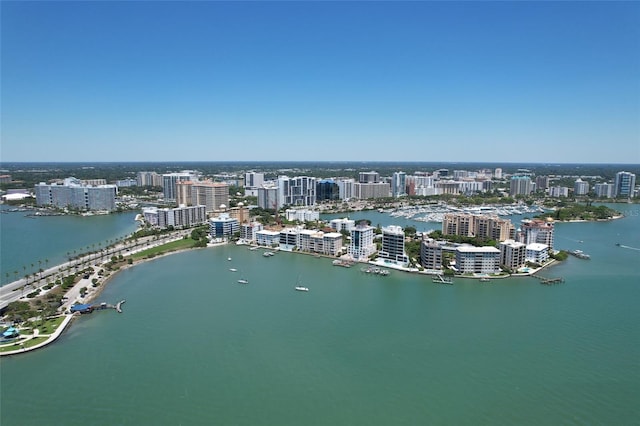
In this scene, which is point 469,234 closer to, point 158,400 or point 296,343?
point 296,343

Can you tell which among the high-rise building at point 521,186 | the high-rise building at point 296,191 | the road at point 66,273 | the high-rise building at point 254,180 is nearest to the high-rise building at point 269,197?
the high-rise building at point 296,191

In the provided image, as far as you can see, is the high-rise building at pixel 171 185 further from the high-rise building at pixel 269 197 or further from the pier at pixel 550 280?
the pier at pixel 550 280

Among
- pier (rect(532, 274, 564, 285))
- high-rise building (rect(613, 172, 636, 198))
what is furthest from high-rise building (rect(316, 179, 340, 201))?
high-rise building (rect(613, 172, 636, 198))

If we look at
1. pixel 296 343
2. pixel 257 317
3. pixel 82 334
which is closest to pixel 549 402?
pixel 296 343

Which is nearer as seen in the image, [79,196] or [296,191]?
[79,196]

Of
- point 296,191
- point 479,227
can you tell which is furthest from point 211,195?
point 479,227

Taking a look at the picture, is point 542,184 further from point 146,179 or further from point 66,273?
point 66,273
